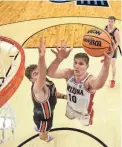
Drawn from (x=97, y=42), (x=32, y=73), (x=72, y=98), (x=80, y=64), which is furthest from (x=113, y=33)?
(x=32, y=73)

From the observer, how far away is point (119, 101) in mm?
2818

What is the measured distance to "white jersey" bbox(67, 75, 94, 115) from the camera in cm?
232

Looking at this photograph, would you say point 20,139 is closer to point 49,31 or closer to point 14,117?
point 14,117

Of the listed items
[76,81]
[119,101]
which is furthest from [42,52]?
[119,101]

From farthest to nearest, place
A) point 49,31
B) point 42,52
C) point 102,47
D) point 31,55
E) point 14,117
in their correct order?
point 49,31
point 31,55
point 14,117
point 102,47
point 42,52

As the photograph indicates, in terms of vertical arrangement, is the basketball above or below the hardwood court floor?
above

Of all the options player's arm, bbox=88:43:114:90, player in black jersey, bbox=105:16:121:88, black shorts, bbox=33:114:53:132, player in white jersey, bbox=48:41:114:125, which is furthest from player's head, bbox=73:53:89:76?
player in black jersey, bbox=105:16:121:88

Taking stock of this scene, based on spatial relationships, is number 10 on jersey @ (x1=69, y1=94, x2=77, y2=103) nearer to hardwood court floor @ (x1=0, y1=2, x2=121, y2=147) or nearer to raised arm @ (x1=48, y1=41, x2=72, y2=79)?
raised arm @ (x1=48, y1=41, x2=72, y2=79)

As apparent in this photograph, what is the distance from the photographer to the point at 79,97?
93.4 inches

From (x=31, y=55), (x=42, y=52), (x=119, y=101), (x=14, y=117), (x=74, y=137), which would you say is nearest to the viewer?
(x=42, y=52)

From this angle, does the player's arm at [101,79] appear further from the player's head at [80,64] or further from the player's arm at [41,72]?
the player's arm at [41,72]

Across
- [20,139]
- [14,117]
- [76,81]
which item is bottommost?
[20,139]

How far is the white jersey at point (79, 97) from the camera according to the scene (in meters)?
2.32

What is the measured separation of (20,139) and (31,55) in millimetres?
1337
